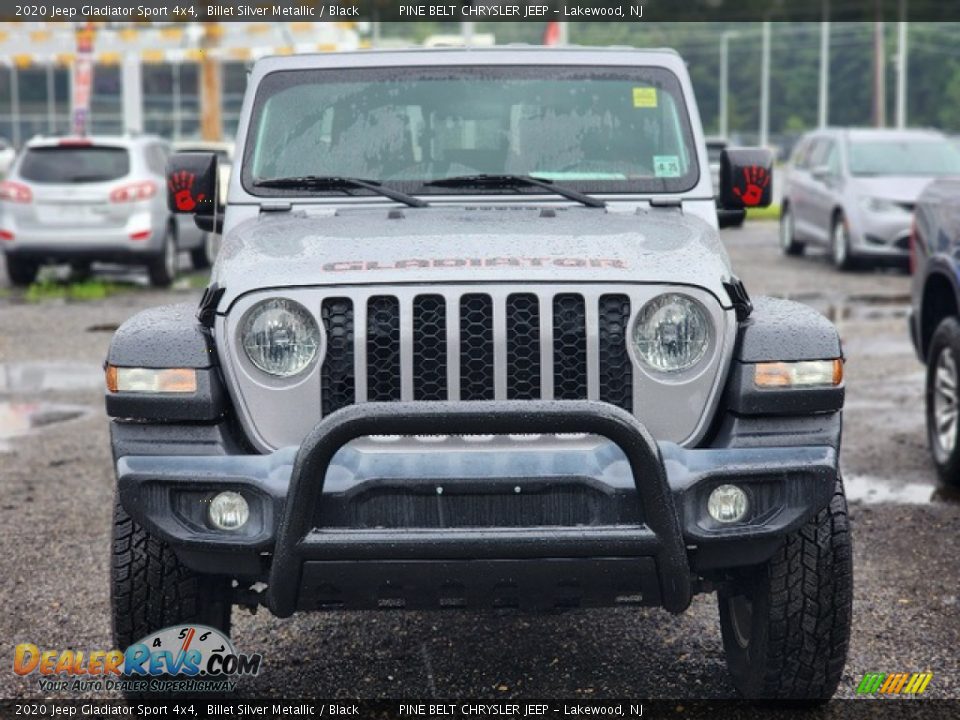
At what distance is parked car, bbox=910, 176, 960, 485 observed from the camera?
Result: 7.30m

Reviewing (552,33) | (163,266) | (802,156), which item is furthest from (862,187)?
(552,33)

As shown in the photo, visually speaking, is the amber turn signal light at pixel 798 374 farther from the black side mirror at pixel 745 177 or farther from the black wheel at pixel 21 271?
the black wheel at pixel 21 271

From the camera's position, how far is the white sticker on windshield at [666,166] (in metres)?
5.48

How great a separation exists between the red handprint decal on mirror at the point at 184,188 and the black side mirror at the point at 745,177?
6.20ft

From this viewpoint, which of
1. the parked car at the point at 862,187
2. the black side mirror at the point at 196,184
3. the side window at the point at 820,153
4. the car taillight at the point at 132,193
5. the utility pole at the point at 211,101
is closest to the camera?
the black side mirror at the point at 196,184

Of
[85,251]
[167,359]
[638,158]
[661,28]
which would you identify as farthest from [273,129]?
[661,28]

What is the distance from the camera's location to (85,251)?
16.9 metres

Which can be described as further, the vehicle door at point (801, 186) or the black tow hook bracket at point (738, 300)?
the vehicle door at point (801, 186)

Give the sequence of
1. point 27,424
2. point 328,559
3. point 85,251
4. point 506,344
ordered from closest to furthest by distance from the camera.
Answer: point 328,559, point 506,344, point 27,424, point 85,251

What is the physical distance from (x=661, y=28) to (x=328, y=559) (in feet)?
367

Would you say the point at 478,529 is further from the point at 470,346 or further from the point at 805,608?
the point at 805,608

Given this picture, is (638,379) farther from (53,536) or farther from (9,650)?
(53,536)

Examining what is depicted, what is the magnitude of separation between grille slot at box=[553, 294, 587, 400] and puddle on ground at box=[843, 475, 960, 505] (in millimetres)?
3255

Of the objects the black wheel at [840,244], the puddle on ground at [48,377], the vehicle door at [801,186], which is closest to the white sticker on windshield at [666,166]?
the puddle on ground at [48,377]
